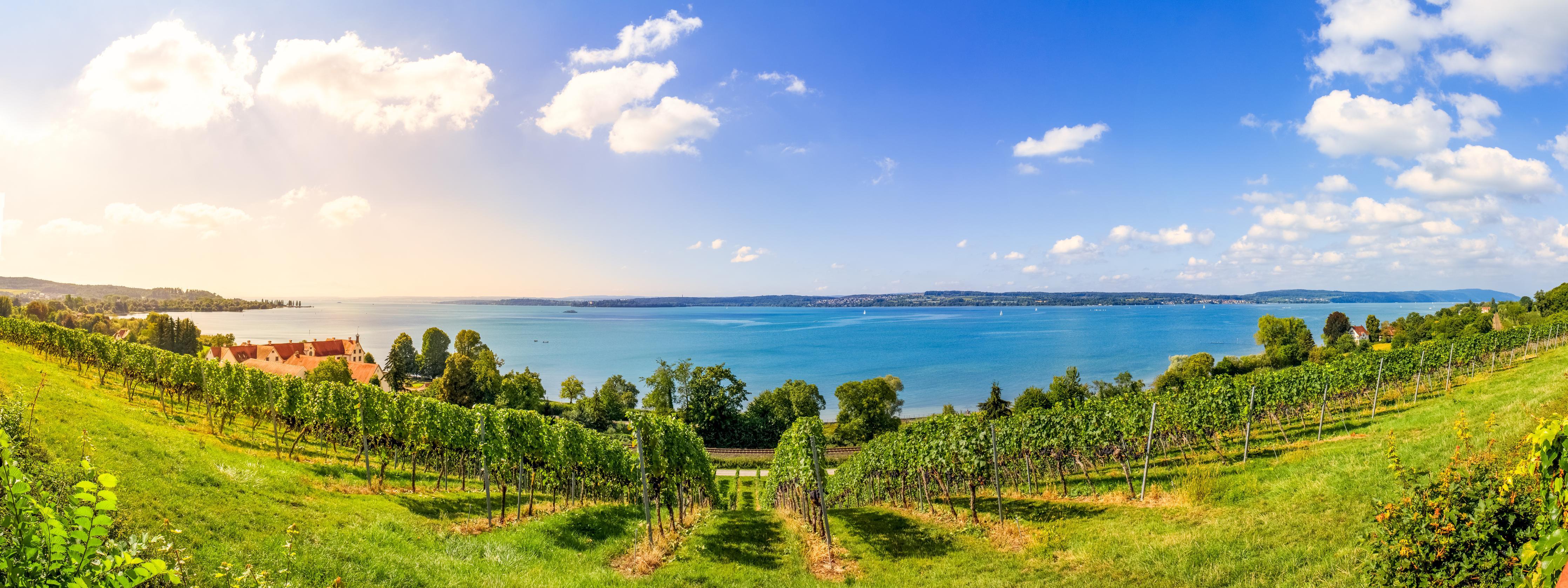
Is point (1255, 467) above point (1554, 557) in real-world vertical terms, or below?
below

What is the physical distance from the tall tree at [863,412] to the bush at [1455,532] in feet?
156

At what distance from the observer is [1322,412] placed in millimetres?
18016

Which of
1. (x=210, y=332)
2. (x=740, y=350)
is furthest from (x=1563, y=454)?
(x=210, y=332)

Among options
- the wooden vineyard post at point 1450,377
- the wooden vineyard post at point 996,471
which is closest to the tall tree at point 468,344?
the wooden vineyard post at point 996,471

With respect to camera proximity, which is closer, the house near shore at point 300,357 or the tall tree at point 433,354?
the house near shore at point 300,357

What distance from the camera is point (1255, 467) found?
14727 mm

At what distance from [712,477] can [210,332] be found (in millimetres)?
224077

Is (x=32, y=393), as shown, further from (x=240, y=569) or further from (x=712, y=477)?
(x=712, y=477)

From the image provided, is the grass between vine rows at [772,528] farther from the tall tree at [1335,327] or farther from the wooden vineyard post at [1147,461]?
the tall tree at [1335,327]

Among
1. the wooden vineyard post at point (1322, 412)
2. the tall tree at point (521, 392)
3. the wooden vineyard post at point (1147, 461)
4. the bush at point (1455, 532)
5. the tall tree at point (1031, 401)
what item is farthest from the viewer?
the tall tree at point (1031, 401)

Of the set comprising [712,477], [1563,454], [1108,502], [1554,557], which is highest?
[1563,454]

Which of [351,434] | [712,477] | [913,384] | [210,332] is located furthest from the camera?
[210,332]

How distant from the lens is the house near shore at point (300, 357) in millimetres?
53312

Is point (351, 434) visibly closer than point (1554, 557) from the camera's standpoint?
No
